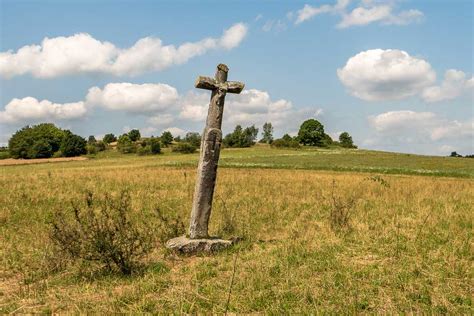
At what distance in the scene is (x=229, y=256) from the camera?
313 inches

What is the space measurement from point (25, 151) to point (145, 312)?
106 m

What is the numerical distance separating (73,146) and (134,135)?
3104 centimetres

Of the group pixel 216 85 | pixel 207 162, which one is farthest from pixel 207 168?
pixel 216 85

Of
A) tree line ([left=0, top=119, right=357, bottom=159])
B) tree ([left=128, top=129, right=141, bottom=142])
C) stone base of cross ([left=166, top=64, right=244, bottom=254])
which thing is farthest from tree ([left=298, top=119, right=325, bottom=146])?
stone base of cross ([left=166, top=64, right=244, bottom=254])

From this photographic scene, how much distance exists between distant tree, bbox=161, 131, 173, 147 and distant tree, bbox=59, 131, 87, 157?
76.8 feet

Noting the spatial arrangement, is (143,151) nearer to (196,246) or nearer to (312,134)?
(312,134)

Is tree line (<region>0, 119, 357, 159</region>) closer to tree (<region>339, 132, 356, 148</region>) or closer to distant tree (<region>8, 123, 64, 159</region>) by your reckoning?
distant tree (<region>8, 123, 64, 159</region>)

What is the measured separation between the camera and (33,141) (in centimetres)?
9888

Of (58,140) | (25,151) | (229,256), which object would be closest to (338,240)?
→ (229,256)

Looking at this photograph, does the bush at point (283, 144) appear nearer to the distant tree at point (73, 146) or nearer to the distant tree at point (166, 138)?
the distant tree at point (166, 138)

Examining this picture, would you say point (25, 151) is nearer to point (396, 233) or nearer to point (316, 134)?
point (316, 134)

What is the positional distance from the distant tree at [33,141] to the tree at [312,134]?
73.3 metres

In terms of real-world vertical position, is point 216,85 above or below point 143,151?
above

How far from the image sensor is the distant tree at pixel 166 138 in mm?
113562
